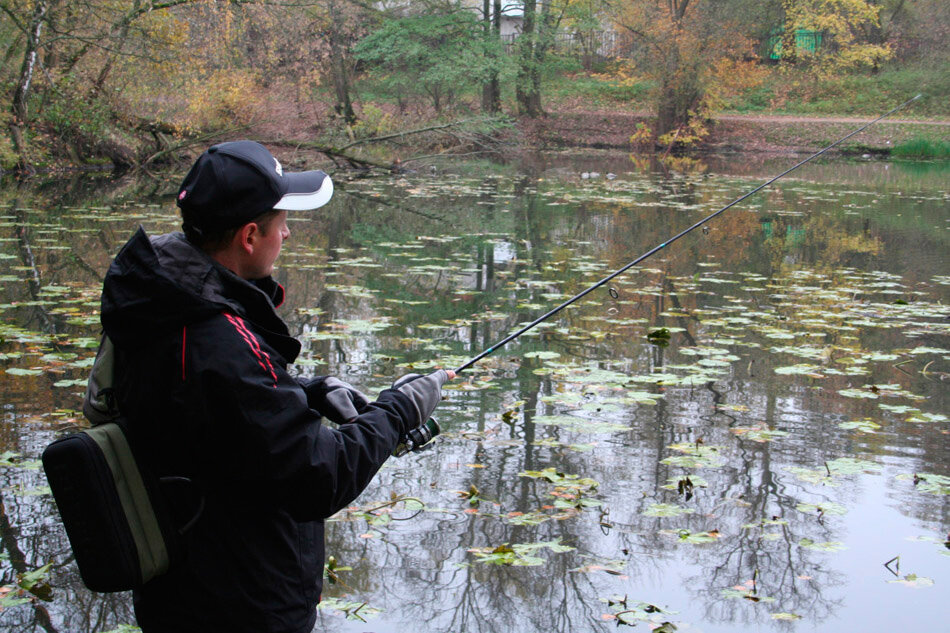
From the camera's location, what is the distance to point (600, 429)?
4.61 m

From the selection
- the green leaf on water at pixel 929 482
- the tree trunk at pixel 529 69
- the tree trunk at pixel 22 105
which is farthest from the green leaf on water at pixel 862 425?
the tree trunk at pixel 529 69

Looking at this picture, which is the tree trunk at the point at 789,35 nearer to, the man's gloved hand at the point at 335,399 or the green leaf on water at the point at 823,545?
the green leaf on water at the point at 823,545

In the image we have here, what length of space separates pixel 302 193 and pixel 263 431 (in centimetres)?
54

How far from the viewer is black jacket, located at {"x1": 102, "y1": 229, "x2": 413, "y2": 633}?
1612 mm

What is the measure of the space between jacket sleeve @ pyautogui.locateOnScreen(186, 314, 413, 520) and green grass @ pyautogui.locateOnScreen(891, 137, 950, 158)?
99.7ft

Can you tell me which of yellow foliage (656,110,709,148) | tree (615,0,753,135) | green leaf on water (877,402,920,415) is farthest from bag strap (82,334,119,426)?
yellow foliage (656,110,709,148)

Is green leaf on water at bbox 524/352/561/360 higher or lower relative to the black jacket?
lower

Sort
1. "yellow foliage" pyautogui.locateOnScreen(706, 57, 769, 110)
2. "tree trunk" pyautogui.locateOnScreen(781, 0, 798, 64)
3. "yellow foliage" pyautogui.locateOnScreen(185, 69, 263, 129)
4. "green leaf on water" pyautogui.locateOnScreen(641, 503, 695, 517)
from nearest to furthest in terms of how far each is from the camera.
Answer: "green leaf on water" pyautogui.locateOnScreen(641, 503, 695, 517) → "yellow foliage" pyautogui.locateOnScreen(185, 69, 263, 129) → "yellow foliage" pyautogui.locateOnScreen(706, 57, 769, 110) → "tree trunk" pyautogui.locateOnScreen(781, 0, 798, 64)

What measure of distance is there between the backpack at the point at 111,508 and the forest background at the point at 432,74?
47.5 feet

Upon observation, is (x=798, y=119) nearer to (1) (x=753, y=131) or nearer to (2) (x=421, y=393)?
(1) (x=753, y=131)

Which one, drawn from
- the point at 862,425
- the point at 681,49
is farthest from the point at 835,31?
the point at 862,425

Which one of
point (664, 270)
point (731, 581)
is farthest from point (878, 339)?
point (731, 581)

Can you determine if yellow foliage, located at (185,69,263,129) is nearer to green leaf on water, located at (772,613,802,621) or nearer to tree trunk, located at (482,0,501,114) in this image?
tree trunk, located at (482,0,501,114)

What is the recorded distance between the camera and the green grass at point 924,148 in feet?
91.5
